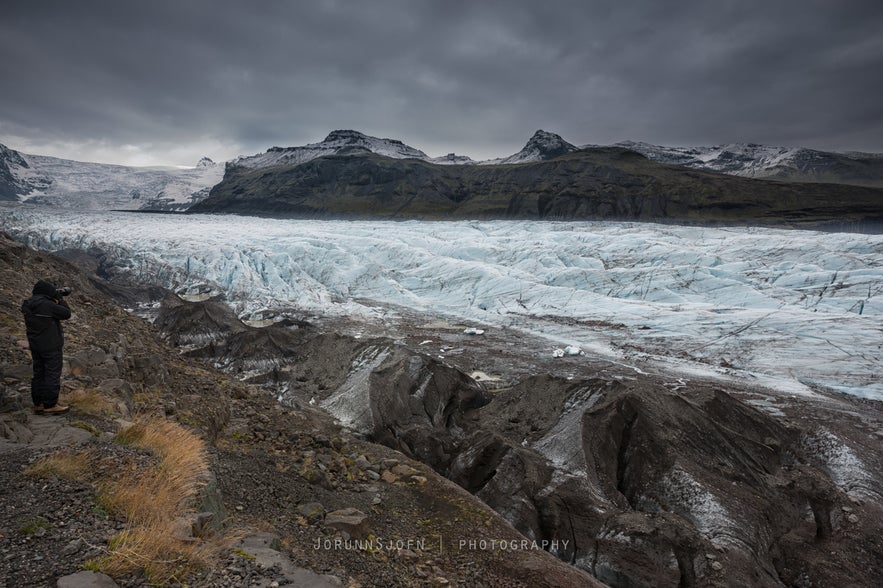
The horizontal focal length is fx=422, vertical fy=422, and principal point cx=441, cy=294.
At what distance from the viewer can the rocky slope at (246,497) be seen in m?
3.32

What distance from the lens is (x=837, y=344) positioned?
18344 millimetres

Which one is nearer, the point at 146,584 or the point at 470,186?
the point at 146,584

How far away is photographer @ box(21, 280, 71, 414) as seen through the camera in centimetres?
525

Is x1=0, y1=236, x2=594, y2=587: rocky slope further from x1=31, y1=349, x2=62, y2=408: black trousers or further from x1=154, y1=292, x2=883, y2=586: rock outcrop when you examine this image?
x1=154, y1=292, x2=883, y2=586: rock outcrop

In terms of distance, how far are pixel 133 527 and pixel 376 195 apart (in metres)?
121

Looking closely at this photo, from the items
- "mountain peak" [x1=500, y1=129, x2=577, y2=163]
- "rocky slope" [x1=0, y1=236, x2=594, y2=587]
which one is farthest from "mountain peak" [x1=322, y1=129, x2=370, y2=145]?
"rocky slope" [x1=0, y1=236, x2=594, y2=587]

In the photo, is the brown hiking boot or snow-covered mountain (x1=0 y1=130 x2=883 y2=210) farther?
snow-covered mountain (x1=0 y1=130 x2=883 y2=210)

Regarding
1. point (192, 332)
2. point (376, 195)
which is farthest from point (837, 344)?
point (376, 195)

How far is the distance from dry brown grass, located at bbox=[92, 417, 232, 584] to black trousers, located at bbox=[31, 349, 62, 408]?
3.96ft

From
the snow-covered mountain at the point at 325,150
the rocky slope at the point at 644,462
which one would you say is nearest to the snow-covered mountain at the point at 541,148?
the snow-covered mountain at the point at 325,150

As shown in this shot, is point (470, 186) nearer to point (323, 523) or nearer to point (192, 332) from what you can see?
point (192, 332)

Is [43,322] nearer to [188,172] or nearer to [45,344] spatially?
[45,344]

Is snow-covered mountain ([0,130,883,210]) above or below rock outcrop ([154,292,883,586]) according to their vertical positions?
above

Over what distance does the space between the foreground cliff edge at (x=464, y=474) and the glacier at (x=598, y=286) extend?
4.90 m
